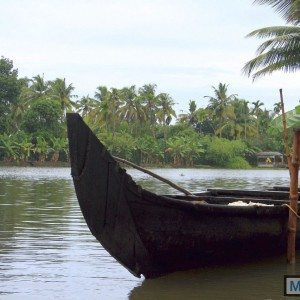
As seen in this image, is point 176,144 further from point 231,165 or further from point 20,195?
point 20,195

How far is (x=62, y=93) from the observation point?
204ft

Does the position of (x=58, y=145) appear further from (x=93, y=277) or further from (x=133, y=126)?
(x=93, y=277)

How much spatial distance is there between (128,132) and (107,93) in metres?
6.30

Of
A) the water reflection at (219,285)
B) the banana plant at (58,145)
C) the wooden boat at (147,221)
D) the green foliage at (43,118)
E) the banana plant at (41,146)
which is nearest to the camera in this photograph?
the wooden boat at (147,221)

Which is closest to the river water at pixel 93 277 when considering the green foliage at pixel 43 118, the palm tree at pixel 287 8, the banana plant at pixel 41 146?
the palm tree at pixel 287 8

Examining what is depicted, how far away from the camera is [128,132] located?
65.3m

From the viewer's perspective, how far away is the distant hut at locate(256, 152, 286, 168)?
226 feet

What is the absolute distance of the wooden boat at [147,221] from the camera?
20.7 feet

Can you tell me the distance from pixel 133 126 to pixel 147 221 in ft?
194

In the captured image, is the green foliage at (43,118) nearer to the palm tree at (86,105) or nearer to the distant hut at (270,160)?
the palm tree at (86,105)

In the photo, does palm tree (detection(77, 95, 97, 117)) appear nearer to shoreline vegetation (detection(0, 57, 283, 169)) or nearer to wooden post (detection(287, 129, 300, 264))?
shoreline vegetation (detection(0, 57, 283, 169))

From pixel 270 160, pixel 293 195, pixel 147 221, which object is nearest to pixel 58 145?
pixel 270 160

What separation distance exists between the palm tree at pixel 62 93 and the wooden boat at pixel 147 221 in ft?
179

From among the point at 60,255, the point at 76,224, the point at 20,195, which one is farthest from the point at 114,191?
the point at 20,195
